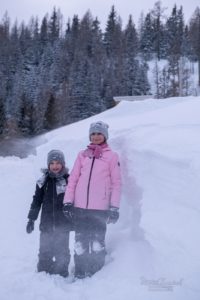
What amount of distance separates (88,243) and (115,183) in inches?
24.9

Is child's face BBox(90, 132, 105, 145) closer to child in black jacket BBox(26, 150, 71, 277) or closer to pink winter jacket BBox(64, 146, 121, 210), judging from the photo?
pink winter jacket BBox(64, 146, 121, 210)

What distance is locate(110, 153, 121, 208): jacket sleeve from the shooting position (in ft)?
12.1

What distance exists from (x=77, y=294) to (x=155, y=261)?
0.72m

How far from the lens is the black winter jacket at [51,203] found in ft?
13.1

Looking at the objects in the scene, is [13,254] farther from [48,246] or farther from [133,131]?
[133,131]

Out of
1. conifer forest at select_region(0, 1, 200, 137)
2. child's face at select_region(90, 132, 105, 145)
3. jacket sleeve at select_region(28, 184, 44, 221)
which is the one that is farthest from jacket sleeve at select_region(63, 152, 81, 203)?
conifer forest at select_region(0, 1, 200, 137)

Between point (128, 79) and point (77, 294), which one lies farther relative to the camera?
point (128, 79)

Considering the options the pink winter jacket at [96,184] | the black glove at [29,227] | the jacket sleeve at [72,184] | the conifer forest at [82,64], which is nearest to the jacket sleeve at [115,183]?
the pink winter jacket at [96,184]

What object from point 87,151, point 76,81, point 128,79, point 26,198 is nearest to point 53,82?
point 76,81

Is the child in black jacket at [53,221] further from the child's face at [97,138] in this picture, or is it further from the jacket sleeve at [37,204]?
the child's face at [97,138]

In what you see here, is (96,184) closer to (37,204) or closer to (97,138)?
(97,138)

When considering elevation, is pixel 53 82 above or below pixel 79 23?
below

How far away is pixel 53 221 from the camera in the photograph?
402cm

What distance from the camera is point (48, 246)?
13.1ft
